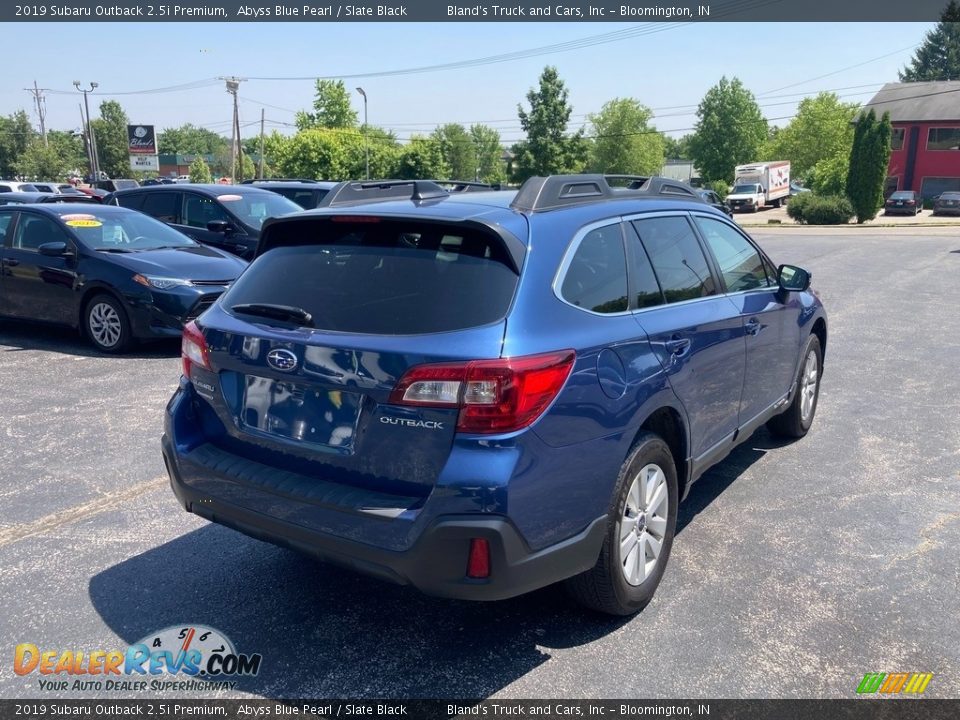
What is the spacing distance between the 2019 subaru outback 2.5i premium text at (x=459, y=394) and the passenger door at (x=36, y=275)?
5.99 meters

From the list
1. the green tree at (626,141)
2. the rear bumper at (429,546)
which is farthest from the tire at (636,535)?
the green tree at (626,141)

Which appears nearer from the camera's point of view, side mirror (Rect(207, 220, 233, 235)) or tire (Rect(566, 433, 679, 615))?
tire (Rect(566, 433, 679, 615))

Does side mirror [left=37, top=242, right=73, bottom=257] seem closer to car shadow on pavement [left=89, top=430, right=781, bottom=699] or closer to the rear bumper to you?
car shadow on pavement [left=89, top=430, right=781, bottom=699]

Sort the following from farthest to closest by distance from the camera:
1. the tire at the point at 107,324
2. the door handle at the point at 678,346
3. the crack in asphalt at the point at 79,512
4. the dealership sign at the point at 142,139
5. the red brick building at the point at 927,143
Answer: the dealership sign at the point at 142,139 < the red brick building at the point at 927,143 < the tire at the point at 107,324 < the crack in asphalt at the point at 79,512 < the door handle at the point at 678,346

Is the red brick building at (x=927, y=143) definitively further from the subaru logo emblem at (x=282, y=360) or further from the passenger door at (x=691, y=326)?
the subaru logo emblem at (x=282, y=360)

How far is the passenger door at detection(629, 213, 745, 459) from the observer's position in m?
3.50

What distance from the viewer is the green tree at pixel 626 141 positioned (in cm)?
9806

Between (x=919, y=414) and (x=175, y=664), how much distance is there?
5770 millimetres

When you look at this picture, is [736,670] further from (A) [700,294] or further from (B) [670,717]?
(A) [700,294]

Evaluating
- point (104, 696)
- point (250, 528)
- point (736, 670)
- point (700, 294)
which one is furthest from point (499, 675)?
point (700, 294)

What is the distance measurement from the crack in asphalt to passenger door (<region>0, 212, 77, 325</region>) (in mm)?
4596

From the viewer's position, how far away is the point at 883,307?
11492mm

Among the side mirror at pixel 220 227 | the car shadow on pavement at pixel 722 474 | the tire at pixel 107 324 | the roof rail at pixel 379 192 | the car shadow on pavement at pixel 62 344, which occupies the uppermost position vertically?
the roof rail at pixel 379 192

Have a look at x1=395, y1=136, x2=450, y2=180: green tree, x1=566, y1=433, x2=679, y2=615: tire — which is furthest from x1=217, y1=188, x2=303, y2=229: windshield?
x1=395, y1=136, x2=450, y2=180: green tree
